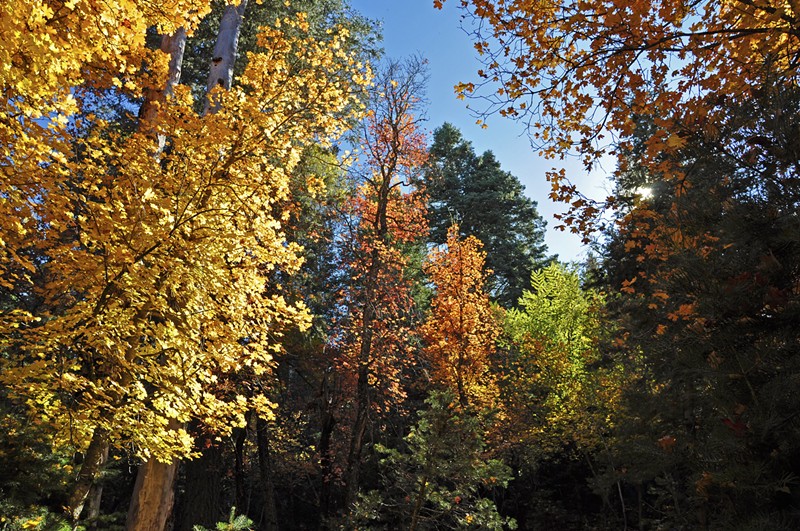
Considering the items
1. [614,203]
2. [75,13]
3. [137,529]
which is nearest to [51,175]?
[75,13]

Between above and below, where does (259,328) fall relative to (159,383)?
above

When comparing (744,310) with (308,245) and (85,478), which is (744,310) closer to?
(85,478)

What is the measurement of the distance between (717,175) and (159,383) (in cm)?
520

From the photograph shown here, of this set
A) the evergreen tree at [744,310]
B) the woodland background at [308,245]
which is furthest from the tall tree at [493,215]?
the evergreen tree at [744,310]

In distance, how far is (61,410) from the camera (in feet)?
14.9

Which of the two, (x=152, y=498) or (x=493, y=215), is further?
(x=493, y=215)

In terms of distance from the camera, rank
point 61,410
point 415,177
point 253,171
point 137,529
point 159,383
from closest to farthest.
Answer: point 61,410 < point 159,383 < point 137,529 < point 253,171 < point 415,177

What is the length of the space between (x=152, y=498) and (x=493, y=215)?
2437 cm

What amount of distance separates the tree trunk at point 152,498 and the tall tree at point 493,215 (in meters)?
20.6

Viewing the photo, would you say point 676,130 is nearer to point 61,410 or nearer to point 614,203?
point 614,203

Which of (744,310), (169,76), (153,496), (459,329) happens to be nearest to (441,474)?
(153,496)

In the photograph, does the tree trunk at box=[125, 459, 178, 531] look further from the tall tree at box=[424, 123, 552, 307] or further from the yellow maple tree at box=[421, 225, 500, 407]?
the tall tree at box=[424, 123, 552, 307]

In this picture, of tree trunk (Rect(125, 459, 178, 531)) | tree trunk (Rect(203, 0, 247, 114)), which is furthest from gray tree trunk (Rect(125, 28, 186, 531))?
tree trunk (Rect(203, 0, 247, 114))

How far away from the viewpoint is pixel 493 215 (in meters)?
27.9
